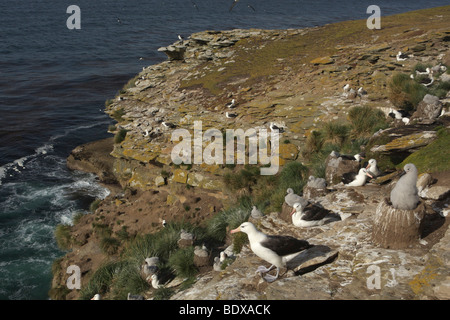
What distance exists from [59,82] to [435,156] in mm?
43166

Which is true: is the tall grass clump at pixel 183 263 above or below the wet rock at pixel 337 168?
below

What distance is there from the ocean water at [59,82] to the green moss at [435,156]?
15.2m

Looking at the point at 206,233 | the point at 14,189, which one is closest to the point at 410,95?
the point at 206,233

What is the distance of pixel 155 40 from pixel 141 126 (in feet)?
141

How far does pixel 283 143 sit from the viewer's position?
54.0 feet

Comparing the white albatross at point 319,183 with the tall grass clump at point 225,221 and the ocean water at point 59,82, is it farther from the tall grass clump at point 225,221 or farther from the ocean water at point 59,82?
the ocean water at point 59,82

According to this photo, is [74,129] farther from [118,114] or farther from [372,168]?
[372,168]

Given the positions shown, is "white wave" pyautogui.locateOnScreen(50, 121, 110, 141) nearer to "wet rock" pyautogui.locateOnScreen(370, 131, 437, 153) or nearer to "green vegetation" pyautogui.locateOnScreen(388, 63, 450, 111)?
"green vegetation" pyautogui.locateOnScreen(388, 63, 450, 111)

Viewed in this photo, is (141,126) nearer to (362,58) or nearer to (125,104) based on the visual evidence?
(125,104)

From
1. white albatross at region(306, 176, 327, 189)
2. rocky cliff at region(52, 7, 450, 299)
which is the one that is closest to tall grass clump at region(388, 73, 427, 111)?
rocky cliff at region(52, 7, 450, 299)

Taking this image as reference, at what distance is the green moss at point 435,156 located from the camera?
9.51 m

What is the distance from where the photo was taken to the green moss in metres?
9.51
